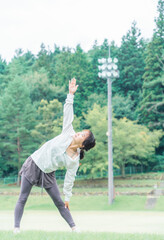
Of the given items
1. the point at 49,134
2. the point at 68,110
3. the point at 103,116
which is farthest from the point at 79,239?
the point at 49,134

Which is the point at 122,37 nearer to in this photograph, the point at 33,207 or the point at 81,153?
the point at 33,207

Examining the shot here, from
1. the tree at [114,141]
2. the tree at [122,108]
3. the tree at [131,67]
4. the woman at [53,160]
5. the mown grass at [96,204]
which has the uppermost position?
the tree at [131,67]

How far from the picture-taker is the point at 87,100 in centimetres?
4638

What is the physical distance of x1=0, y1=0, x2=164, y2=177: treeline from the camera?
30141 millimetres

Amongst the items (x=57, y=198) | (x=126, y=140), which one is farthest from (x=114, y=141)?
(x=57, y=198)

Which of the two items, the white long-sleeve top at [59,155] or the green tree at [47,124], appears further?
the green tree at [47,124]

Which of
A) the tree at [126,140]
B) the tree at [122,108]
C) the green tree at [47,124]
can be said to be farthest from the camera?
the tree at [122,108]

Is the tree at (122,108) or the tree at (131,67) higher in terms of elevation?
the tree at (131,67)

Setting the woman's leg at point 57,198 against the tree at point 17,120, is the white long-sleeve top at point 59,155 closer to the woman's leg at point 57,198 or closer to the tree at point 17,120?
the woman's leg at point 57,198

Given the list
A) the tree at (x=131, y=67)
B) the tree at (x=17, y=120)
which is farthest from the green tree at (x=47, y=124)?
the tree at (x=131, y=67)

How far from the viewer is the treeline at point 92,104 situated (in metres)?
30.1

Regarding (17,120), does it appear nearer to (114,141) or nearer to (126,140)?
(114,141)

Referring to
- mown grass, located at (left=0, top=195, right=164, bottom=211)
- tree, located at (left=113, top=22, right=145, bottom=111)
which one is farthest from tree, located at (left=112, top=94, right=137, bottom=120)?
mown grass, located at (left=0, top=195, right=164, bottom=211)

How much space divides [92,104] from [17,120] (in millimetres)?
10882
